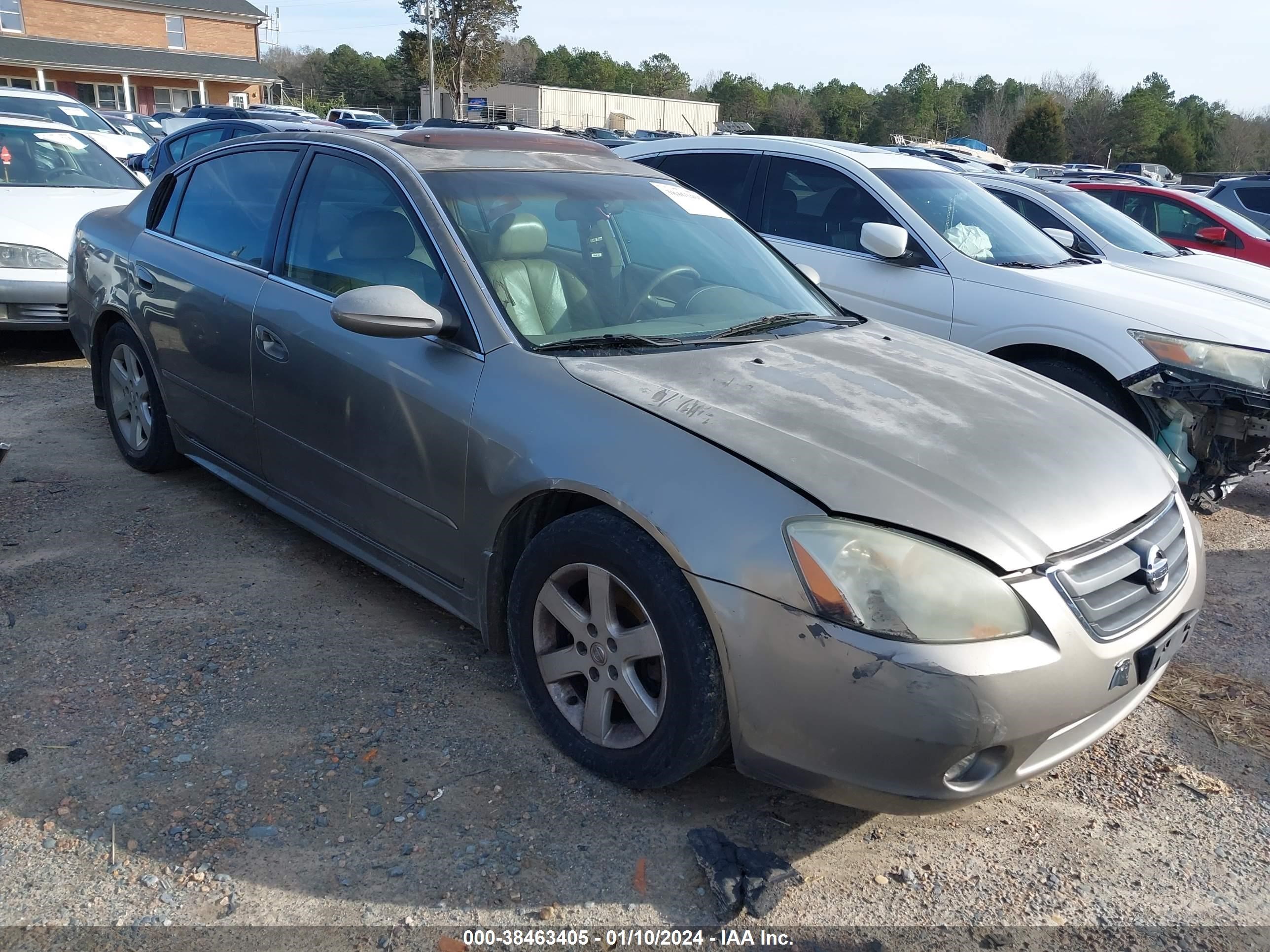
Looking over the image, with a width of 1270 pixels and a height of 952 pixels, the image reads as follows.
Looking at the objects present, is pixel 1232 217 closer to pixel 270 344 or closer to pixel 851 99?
pixel 270 344

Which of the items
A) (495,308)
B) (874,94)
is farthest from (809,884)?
(874,94)

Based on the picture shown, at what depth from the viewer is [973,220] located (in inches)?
236

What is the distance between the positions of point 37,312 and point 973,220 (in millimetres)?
5982

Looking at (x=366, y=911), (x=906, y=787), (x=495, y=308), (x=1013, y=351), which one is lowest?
(x=366, y=911)

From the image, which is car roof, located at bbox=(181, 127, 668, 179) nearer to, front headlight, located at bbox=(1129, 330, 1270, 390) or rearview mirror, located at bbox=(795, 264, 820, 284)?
rearview mirror, located at bbox=(795, 264, 820, 284)

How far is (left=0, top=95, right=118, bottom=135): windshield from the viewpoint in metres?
10.9

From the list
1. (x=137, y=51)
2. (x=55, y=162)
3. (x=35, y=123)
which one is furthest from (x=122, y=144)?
(x=137, y=51)

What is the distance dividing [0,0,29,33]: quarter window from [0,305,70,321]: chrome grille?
167 feet

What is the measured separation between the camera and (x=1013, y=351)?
5.27 m

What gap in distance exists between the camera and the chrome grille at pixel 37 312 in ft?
21.9

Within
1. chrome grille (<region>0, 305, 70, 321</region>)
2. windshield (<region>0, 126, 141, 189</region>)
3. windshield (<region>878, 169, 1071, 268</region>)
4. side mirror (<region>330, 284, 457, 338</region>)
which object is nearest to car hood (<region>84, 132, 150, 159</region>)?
windshield (<region>0, 126, 141, 189</region>)

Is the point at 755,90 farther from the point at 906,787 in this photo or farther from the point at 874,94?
the point at 906,787

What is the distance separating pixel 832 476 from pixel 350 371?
172 centimetres

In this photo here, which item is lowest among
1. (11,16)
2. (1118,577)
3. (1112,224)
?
(1118,577)
